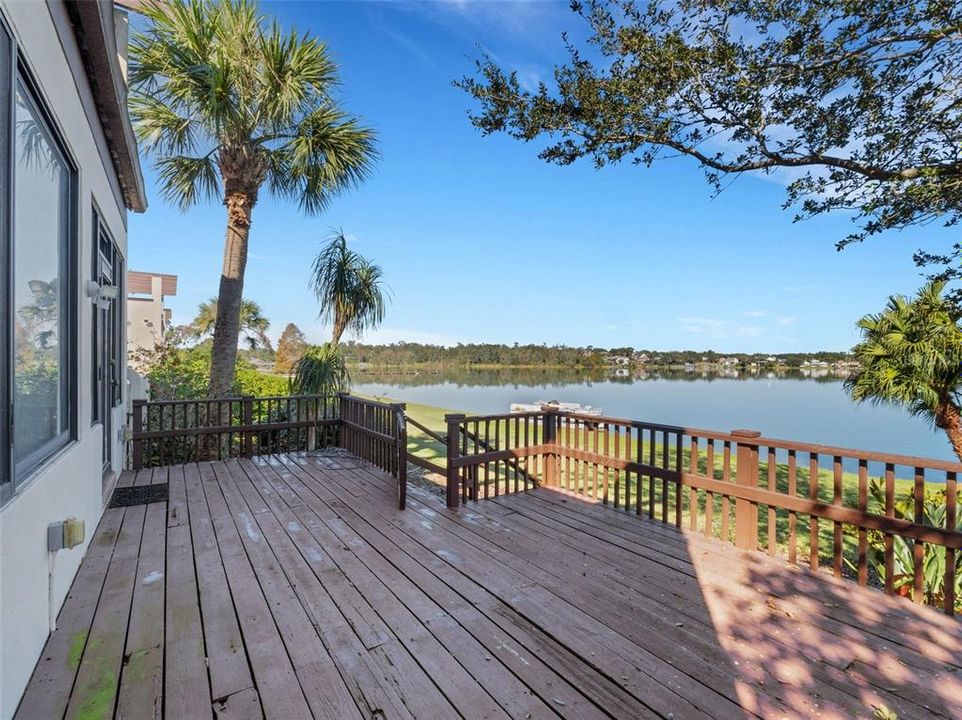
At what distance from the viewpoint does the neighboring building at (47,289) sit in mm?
1488

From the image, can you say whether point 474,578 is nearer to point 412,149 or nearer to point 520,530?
point 520,530

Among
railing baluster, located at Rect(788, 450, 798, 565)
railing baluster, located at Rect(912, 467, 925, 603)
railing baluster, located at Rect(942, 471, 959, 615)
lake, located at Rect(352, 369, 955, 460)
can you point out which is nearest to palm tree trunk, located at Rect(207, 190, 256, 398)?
lake, located at Rect(352, 369, 955, 460)

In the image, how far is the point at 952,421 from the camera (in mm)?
6547

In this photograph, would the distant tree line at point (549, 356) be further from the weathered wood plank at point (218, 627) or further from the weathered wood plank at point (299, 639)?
the weathered wood plank at point (299, 639)

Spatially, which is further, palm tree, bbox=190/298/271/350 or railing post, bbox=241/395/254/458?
palm tree, bbox=190/298/271/350

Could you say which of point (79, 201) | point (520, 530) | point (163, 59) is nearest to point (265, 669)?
point (520, 530)

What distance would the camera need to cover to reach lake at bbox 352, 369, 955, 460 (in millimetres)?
17203

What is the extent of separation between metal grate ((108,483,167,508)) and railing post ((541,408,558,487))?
356 cm

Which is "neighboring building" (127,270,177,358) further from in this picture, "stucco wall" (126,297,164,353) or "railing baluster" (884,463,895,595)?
"railing baluster" (884,463,895,595)

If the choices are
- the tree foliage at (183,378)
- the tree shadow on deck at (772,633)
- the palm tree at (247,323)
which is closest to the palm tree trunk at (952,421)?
the tree shadow on deck at (772,633)

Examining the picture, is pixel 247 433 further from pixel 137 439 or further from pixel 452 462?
pixel 452 462

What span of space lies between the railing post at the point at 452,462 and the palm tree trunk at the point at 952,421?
23.9ft

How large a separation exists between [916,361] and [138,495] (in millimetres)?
9706

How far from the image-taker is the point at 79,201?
2625 mm
